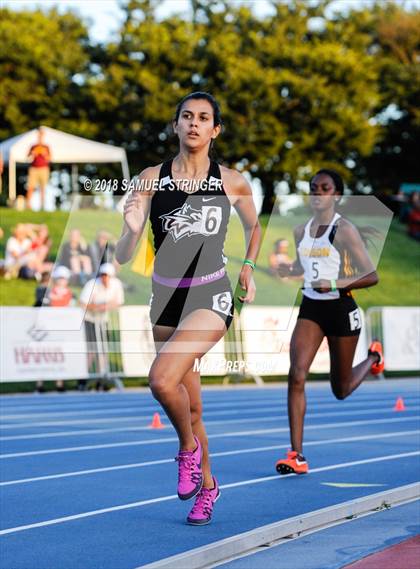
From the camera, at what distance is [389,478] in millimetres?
8859

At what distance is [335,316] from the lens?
30.1 feet

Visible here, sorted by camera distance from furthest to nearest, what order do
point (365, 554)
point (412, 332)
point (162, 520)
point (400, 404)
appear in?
point (412, 332)
point (400, 404)
point (162, 520)
point (365, 554)

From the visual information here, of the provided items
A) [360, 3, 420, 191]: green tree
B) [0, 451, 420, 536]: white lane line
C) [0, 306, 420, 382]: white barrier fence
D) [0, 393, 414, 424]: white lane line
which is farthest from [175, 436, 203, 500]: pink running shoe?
[360, 3, 420, 191]: green tree

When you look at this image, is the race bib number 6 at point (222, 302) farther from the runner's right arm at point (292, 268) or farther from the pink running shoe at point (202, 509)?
the runner's right arm at point (292, 268)

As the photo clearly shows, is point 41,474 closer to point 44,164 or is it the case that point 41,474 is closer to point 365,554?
point 365,554

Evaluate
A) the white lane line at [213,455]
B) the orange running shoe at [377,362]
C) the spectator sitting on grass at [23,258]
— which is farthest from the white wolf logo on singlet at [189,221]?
the spectator sitting on grass at [23,258]

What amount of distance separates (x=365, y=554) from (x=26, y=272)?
21589mm

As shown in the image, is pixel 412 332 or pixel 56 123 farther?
pixel 56 123

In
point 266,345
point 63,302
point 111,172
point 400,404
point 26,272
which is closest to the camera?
point 400,404

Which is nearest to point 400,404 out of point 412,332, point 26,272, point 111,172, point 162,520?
point 412,332

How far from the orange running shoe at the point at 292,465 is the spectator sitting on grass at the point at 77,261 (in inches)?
544

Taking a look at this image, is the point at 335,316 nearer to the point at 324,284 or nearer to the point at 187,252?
the point at 324,284

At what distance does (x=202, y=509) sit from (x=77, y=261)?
16.3m

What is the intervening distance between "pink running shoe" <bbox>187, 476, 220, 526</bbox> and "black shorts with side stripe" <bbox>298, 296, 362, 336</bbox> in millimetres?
2585
